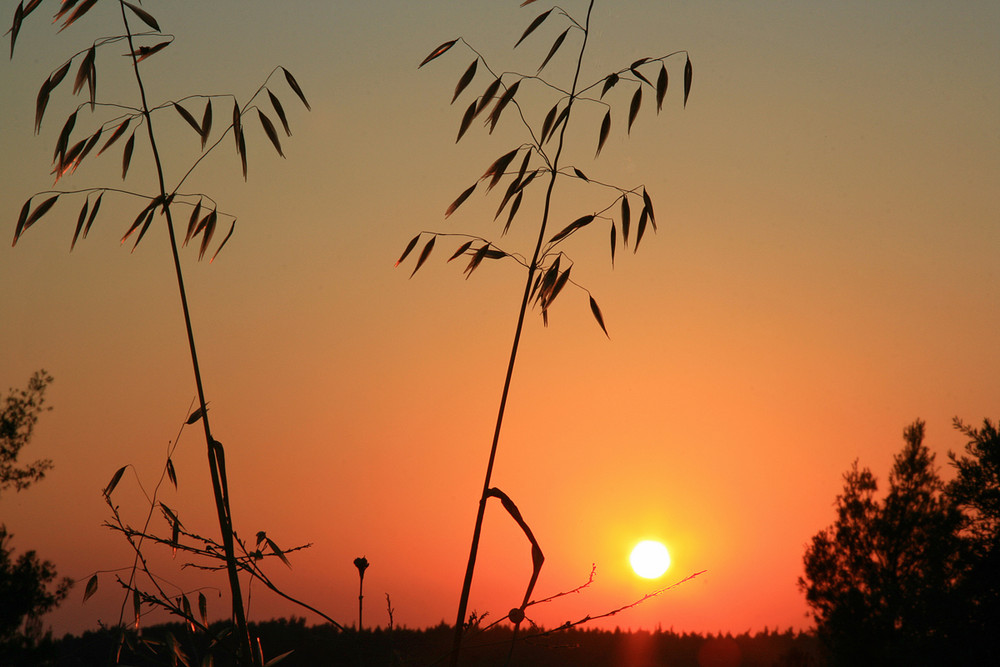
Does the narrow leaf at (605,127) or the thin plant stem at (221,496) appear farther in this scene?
the narrow leaf at (605,127)

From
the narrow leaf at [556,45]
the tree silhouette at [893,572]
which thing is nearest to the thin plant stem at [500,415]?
the narrow leaf at [556,45]

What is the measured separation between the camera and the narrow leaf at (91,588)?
2.14 m

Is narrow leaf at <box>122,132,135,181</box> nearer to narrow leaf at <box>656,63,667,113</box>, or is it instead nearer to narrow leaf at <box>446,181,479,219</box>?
narrow leaf at <box>446,181,479,219</box>

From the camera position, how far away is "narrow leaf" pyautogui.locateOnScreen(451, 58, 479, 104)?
2.15 metres

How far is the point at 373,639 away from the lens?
1.94 meters

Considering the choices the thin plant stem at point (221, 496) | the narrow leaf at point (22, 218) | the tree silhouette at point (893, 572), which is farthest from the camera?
the tree silhouette at point (893, 572)

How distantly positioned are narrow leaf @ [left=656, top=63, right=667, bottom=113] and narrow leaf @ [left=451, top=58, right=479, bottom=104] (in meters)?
0.52

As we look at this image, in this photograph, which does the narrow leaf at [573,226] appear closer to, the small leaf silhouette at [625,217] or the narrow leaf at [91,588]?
the small leaf silhouette at [625,217]

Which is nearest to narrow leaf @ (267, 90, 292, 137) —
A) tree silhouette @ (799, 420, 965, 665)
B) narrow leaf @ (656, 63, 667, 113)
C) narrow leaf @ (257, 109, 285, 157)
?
narrow leaf @ (257, 109, 285, 157)

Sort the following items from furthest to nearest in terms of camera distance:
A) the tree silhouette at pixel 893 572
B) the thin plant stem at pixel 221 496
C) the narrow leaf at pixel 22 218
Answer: the tree silhouette at pixel 893 572 < the narrow leaf at pixel 22 218 < the thin plant stem at pixel 221 496

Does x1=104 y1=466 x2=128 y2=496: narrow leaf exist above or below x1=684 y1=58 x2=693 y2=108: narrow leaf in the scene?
below

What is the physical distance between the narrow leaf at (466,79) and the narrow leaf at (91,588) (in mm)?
1647

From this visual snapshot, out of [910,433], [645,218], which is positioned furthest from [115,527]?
[910,433]

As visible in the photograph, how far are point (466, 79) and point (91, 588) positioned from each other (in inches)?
68.5
